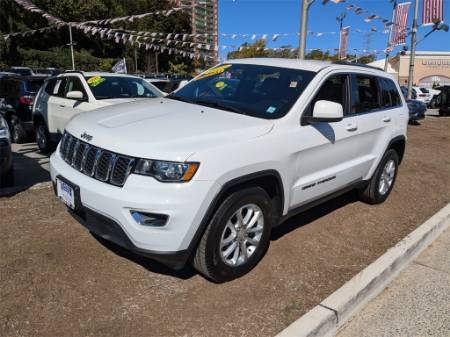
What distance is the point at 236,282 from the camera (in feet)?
10.9

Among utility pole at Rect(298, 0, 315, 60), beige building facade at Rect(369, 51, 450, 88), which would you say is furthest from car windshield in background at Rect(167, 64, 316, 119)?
beige building facade at Rect(369, 51, 450, 88)

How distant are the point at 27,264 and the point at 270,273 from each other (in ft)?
6.78

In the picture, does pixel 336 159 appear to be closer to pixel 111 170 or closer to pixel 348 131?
pixel 348 131

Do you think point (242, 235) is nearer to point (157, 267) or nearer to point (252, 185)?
point (252, 185)

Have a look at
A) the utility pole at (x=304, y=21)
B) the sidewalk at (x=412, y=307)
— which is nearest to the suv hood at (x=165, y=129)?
the sidewalk at (x=412, y=307)

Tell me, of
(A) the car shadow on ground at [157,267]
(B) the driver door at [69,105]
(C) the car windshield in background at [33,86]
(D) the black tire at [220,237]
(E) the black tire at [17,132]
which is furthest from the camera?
(C) the car windshield in background at [33,86]

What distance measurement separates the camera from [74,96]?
22.2ft

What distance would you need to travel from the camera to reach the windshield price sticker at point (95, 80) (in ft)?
23.7

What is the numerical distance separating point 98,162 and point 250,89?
169cm

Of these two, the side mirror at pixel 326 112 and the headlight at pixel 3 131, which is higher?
the side mirror at pixel 326 112

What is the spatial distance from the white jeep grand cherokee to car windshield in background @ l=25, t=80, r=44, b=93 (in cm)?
617

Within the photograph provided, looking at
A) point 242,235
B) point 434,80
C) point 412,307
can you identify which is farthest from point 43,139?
point 434,80

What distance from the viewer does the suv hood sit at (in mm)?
2797

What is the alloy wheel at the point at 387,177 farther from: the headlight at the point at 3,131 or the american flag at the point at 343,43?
the american flag at the point at 343,43
